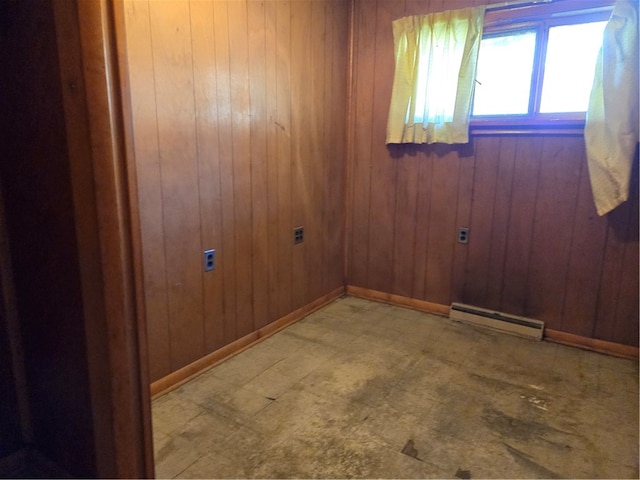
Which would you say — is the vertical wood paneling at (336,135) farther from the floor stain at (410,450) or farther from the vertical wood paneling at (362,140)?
the floor stain at (410,450)

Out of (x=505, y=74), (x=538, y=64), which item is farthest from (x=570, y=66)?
(x=505, y=74)

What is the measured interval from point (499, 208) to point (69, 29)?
257 cm

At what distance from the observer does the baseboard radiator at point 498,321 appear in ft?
9.00

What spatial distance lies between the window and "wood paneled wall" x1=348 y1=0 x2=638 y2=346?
0.48 feet

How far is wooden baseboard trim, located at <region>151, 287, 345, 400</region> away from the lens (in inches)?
82.0

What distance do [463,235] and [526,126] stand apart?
0.81m

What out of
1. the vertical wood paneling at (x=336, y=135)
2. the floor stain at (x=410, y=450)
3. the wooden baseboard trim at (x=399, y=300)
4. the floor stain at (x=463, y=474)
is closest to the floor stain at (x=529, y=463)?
the floor stain at (x=463, y=474)

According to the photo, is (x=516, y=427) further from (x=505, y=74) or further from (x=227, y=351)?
(x=505, y=74)

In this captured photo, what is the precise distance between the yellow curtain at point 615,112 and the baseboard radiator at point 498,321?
824 millimetres

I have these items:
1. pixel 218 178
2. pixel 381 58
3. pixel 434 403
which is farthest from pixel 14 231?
pixel 381 58

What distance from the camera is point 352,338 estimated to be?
8.94ft

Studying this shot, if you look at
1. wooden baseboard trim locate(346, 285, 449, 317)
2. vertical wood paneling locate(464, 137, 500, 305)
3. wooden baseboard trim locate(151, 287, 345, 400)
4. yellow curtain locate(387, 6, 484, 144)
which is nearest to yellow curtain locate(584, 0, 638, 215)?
vertical wood paneling locate(464, 137, 500, 305)

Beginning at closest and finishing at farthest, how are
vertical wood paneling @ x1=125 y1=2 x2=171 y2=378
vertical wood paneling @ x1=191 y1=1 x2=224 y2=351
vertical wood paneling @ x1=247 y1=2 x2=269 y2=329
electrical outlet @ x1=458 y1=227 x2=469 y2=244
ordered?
vertical wood paneling @ x1=125 y1=2 x2=171 y2=378 → vertical wood paneling @ x1=191 y1=1 x2=224 y2=351 → vertical wood paneling @ x1=247 y1=2 x2=269 y2=329 → electrical outlet @ x1=458 y1=227 x2=469 y2=244

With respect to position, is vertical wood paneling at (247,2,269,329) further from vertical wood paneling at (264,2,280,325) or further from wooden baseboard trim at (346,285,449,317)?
wooden baseboard trim at (346,285,449,317)
